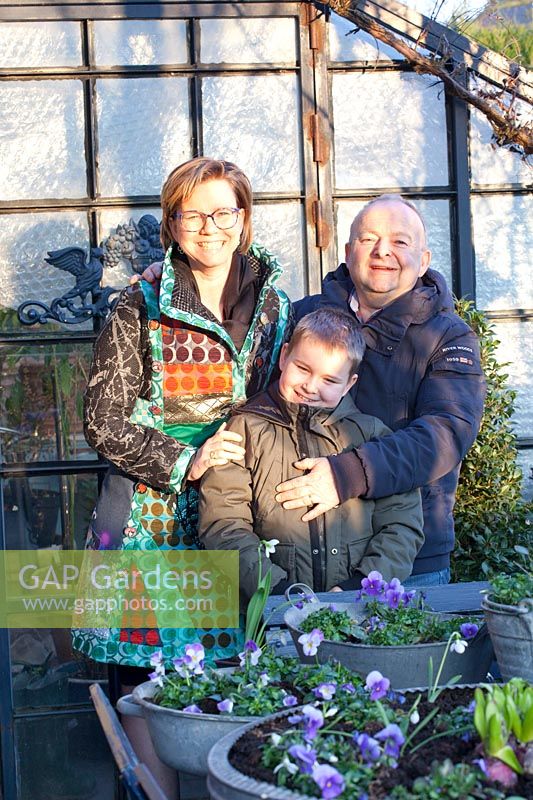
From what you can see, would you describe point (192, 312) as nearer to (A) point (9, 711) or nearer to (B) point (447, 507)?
(B) point (447, 507)

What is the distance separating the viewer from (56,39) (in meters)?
3.80

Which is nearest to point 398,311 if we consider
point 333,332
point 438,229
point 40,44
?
point 333,332

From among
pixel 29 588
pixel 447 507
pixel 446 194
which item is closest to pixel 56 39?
pixel 446 194

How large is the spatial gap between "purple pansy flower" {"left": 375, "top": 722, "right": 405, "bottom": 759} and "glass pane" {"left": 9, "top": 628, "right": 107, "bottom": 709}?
2.88 meters

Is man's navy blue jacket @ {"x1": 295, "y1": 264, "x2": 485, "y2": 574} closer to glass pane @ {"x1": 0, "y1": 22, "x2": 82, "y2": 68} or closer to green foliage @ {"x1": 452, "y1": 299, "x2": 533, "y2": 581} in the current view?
green foliage @ {"x1": 452, "y1": 299, "x2": 533, "y2": 581}

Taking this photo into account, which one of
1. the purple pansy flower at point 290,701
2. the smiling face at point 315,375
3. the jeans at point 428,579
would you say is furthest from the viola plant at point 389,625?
the jeans at point 428,579

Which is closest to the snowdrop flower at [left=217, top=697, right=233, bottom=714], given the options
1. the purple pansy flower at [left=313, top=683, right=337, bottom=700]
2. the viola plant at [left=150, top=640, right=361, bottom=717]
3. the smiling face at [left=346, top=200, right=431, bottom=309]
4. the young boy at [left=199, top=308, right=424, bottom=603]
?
the viola plant at [left=150, top=640, right=361, bottom=717]

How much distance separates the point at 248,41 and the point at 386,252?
1.60m

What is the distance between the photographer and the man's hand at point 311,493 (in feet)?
7.41

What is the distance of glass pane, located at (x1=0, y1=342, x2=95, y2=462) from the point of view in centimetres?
380

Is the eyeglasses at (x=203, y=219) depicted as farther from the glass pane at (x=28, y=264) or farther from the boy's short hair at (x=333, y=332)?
the glass pane at (x=28, y=264)

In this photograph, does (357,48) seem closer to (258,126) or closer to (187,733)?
(258,126)

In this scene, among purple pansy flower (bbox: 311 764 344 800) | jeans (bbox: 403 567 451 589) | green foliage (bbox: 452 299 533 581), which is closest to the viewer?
purple pansy flower (bbox: 311 764 344 800)

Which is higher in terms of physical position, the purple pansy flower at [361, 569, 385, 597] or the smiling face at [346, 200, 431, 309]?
the smiling face at [346, 200, 431, 309]
